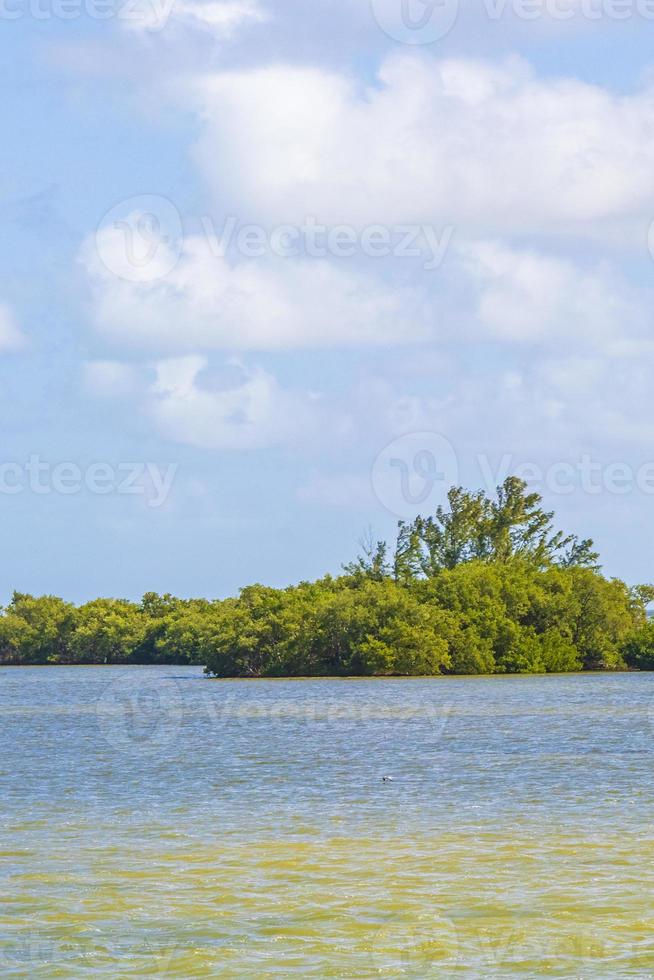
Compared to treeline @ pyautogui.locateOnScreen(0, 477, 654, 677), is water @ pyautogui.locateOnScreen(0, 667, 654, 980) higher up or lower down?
lower down

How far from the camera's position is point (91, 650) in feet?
423

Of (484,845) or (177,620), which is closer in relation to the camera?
(484,845)

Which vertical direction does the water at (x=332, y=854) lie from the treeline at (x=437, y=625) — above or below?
below

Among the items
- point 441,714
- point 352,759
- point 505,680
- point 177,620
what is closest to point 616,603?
point 505,680

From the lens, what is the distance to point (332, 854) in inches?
760

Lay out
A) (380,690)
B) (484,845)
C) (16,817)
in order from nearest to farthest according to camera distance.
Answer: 1. (484,845)
2. (16,817)
3. (380,690)

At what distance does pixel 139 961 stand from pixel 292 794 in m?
12.8

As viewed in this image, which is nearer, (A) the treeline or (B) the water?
(B) the water

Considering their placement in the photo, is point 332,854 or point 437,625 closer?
point 332,854

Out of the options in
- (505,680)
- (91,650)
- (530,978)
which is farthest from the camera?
(91,650)

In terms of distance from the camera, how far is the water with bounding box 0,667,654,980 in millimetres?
14008

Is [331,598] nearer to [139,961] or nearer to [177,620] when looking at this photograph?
[177,620]

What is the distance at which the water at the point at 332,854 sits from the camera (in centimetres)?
1401

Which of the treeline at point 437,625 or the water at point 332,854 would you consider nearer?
the water at point 332,854
